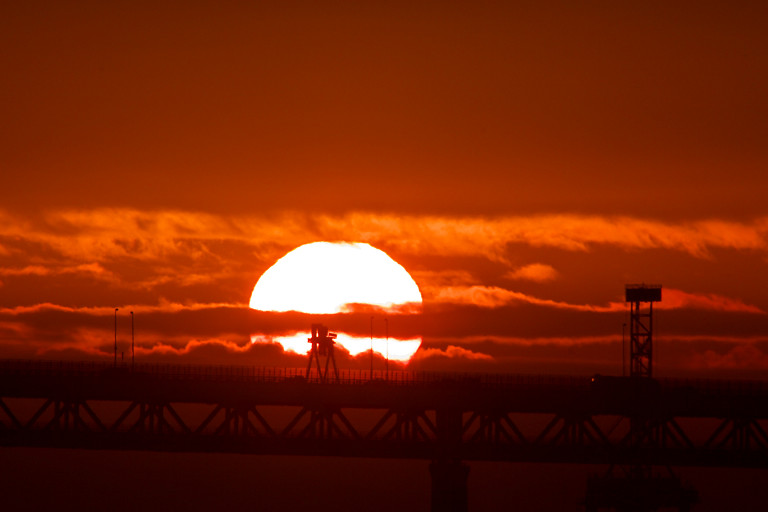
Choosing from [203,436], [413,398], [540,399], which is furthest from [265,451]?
[540,399]

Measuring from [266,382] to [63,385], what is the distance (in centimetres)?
2304

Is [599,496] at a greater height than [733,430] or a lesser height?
lesser

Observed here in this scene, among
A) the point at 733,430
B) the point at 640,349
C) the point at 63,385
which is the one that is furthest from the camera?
the point at 640,349

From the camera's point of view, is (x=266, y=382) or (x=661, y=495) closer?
(x=266, y=382)

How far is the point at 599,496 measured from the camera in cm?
16500

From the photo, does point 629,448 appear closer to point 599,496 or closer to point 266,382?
point 599,496

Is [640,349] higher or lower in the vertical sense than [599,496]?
higher

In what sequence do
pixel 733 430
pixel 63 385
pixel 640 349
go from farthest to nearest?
pixel 640 349
pixel 63 385
pixel 733 430

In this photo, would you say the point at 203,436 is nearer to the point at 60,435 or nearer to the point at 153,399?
the point at 153,399

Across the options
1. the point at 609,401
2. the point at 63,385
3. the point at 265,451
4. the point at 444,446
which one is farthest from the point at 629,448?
the point at 63,385

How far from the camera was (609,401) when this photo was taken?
146m

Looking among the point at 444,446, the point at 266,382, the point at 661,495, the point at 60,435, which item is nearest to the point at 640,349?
the point at 661,495

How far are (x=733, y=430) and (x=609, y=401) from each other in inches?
521

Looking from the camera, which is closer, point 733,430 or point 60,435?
point 733,430
